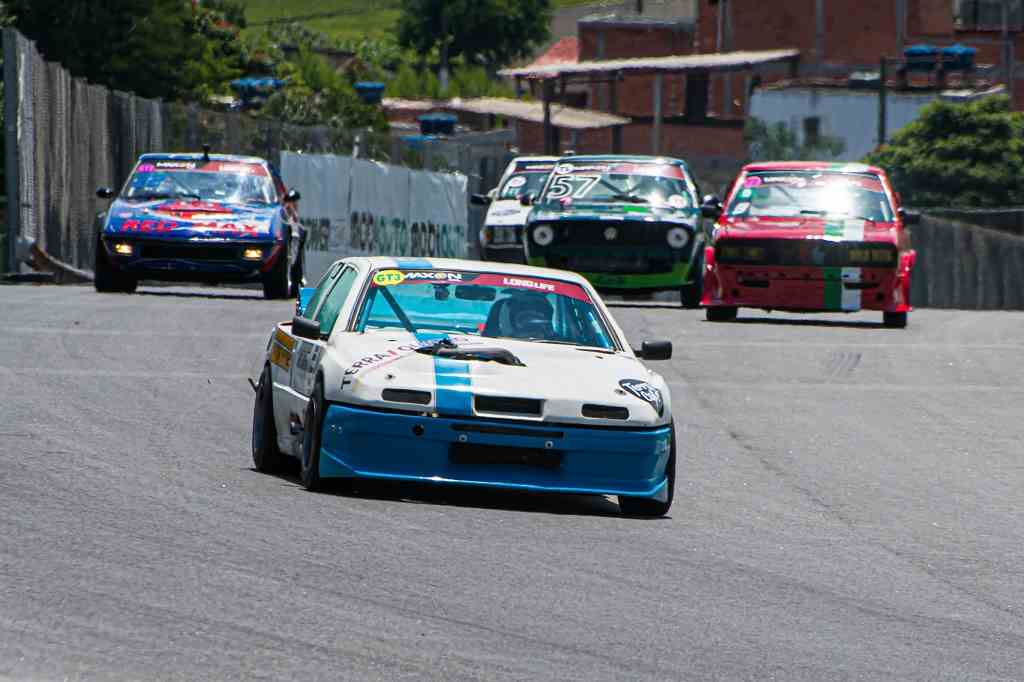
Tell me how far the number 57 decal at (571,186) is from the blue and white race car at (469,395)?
49.9 feet

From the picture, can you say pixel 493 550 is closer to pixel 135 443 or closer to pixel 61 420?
pixel 135 443

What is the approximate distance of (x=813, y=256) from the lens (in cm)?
2333

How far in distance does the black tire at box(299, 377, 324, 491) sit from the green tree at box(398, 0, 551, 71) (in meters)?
122

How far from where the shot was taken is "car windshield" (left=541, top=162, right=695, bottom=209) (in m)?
26.1

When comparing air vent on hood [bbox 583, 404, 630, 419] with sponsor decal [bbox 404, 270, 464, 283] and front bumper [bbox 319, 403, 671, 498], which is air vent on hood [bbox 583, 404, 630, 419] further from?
sponsor decal [bbox 404, 270, 464, 283]

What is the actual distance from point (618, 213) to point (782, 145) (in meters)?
43.5

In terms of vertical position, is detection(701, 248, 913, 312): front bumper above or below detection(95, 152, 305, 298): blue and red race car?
below

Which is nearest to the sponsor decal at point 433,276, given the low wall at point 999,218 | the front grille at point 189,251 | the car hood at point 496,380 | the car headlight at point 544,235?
the car hood at point 496,380

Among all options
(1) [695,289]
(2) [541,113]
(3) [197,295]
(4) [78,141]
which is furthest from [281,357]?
(2) [541,113]

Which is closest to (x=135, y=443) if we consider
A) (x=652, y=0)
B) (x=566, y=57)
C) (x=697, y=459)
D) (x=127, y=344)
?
(x=697, y=459)

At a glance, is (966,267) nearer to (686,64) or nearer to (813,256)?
(813,256)

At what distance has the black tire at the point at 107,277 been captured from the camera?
2452cm

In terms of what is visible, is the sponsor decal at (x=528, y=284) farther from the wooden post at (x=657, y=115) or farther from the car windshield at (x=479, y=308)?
the wooden post at (x=657, y=115)

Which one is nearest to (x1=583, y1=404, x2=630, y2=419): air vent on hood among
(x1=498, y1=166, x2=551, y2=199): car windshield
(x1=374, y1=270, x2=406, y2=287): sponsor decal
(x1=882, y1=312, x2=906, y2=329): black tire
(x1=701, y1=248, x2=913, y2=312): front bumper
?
(x1=374, y1=270, x2=406, y2=287): sponsor decal
